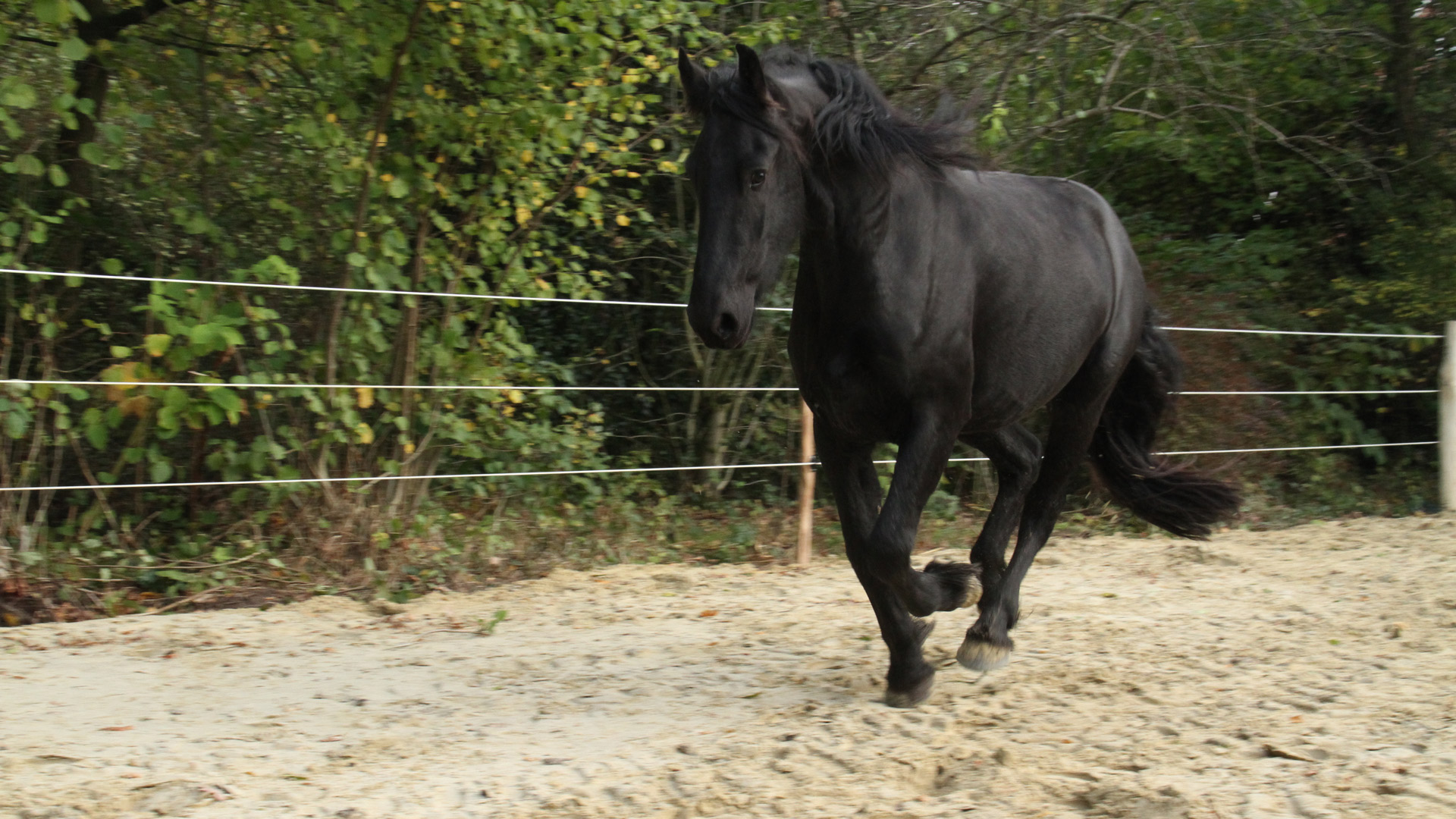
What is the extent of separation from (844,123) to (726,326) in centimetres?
81

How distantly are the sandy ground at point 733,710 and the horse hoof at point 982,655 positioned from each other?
2.0 inches

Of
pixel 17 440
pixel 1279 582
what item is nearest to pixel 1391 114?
→ pixel 1279 582

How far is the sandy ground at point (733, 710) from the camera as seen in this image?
289cm

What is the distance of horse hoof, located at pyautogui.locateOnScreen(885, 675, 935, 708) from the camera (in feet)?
12.1

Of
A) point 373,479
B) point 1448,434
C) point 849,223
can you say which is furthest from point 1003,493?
point 1448,434

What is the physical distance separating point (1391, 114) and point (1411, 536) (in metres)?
4.63

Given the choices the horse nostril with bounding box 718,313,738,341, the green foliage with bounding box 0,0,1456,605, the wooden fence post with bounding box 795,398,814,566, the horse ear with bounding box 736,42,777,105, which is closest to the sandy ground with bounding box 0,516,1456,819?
the wooden fence post with bounding box 795,398,814,566

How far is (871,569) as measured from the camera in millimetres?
3650

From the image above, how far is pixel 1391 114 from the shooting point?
990 centimetres

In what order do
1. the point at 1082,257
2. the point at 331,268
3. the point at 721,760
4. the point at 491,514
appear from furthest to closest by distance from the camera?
the point at 491,514
the point at 331,268
the point at 1082,257
the point at 721,760

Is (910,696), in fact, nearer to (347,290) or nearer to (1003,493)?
(1003,493)

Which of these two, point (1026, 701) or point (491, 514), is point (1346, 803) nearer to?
point (1026, 701)

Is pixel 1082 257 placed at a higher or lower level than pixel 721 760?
higher

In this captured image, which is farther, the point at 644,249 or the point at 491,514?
the point at 644,249
